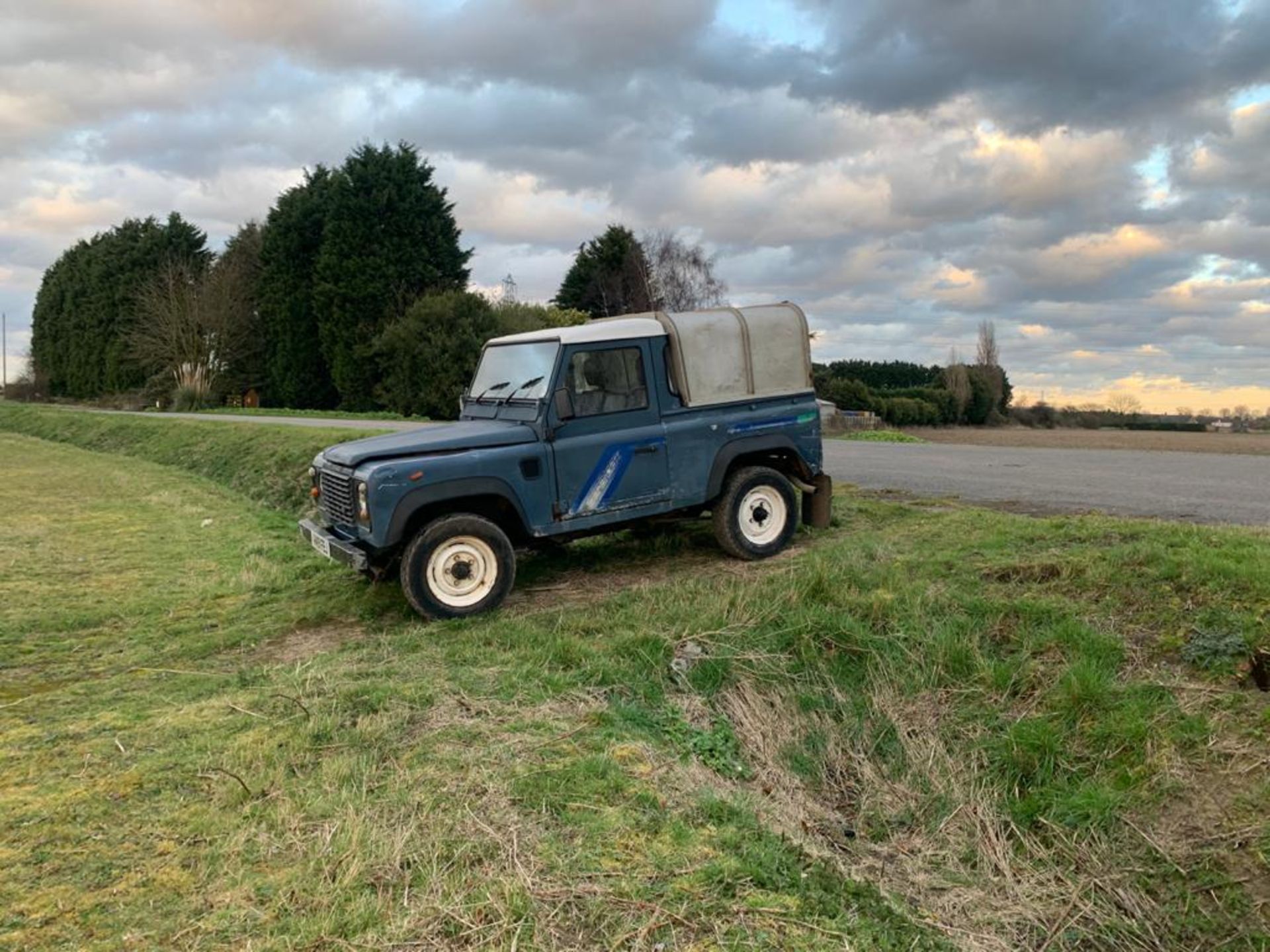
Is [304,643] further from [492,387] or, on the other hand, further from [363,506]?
[492,387]

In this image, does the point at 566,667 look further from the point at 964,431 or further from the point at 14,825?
the point at 964,431

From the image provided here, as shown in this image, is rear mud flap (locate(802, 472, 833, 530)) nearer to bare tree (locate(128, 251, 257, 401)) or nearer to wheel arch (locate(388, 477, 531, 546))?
wheel arch (locate(388, 477, 531, 546))

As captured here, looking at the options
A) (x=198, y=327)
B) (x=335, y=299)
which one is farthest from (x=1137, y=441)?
(x=198, y=327)

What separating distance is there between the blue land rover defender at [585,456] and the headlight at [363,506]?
2 centimetres

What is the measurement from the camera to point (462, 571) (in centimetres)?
672

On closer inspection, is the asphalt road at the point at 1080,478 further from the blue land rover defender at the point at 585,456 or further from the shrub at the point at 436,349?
the shrub at the point at 436,349

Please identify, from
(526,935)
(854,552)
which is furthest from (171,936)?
(854,552)

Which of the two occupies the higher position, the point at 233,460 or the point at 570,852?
the point at 233,460

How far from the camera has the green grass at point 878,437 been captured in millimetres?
21906

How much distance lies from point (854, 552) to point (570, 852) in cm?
492

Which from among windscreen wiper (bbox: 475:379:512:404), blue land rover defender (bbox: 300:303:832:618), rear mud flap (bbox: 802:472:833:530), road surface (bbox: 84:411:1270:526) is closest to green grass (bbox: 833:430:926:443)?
road surface (bbox: 84:411:1270:526)

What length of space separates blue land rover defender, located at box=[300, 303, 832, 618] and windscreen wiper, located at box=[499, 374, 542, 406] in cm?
1

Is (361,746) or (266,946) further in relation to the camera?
(361,746)

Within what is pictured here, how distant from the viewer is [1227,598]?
5.58 meters
